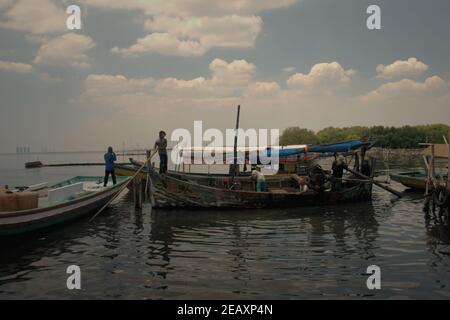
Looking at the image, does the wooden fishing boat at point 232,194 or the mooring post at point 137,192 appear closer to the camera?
the wooden fishing boat at point 232,194

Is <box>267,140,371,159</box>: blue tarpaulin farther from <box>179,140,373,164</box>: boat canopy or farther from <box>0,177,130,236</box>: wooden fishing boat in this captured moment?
<box>0,177,130,236</box>: wooden fishing boat

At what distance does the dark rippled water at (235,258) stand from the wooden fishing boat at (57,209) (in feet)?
1.68

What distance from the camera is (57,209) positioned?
12852 millimetres

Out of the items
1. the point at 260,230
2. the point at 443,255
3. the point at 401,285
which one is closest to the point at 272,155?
the point at 260,230

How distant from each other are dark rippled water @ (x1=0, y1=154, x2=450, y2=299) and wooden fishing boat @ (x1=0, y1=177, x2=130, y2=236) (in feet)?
1.68

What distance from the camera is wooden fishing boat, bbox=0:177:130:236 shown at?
420 inches

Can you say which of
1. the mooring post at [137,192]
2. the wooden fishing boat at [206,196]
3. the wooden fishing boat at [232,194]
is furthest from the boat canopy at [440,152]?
Answer: the mooring post at [137,192]

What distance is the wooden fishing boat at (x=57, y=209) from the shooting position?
10664mm

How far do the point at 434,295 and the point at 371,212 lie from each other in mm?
10145

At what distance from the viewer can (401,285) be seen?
7852 mm

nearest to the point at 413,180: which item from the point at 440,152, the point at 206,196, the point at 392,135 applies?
the point at 440,152

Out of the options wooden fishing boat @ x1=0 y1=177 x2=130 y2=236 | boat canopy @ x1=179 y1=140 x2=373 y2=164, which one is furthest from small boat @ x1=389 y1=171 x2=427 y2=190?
wooden fishing boat @ x1=0 y1=177 x2=130 y2=236

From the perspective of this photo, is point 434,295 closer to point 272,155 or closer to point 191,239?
point 191,239

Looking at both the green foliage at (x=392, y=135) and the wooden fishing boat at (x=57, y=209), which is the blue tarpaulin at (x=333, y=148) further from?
the green foliage at (x=392, y=135)
